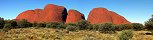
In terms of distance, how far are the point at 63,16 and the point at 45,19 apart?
10.7 metres

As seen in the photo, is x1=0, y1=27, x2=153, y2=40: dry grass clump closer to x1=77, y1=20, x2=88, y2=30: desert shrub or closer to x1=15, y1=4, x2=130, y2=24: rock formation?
x1=77, y1=20, x2=88, y2=30: desert shrub

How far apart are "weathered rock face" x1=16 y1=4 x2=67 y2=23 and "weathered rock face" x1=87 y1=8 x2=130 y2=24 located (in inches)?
657

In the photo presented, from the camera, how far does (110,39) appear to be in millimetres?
48156

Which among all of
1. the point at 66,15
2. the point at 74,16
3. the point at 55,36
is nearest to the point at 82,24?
the point at 55,36

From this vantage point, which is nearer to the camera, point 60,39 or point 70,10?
point 60,39

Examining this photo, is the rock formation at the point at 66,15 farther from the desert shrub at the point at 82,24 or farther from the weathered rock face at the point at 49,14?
the desert shrub at the point at 82,24

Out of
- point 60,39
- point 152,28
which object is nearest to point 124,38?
point 60,39

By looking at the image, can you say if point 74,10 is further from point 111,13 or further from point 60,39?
point 60,39

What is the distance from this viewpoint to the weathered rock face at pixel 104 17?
150625 mm

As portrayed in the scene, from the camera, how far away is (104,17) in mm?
152250

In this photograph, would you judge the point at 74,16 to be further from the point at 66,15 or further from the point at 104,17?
the point at 104,17

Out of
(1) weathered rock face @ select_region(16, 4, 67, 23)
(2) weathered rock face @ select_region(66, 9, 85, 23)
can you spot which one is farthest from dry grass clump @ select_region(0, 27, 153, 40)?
(1) weathered rock face @ select_region(16, 4, 67, 23)

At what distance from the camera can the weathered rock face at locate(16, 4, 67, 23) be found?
16125cm

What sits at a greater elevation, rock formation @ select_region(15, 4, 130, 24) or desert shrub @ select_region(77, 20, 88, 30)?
rock formation @ select_region(15, 4, 130, 24)
